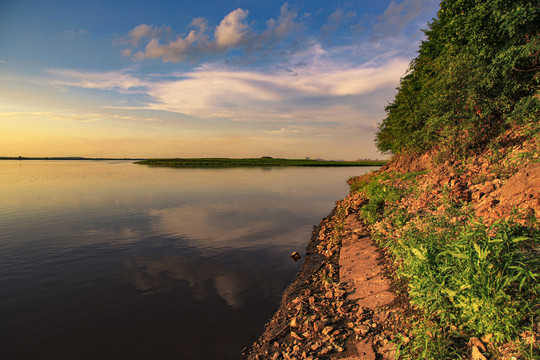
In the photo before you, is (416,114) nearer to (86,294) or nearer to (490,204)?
(490,204)

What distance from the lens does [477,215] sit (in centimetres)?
761

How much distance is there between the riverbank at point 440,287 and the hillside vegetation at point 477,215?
0.09 ft

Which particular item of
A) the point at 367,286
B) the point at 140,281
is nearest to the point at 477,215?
the point at 367,286

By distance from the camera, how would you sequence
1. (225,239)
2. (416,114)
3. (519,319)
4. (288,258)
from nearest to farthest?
1. (519,319)
2. (288,258)
3. (225,239)
4. (416,114)

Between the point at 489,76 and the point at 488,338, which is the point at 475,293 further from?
the point at 489,76

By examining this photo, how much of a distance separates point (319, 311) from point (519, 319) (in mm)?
4189

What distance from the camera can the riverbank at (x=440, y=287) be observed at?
4195 mm

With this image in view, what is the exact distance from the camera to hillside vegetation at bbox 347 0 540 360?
166 inches

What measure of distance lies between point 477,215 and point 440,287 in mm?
4128

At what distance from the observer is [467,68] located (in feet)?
53.9

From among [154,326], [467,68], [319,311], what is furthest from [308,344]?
[467,68]

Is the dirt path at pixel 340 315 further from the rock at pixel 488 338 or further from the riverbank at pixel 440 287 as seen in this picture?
the rock at pixel 488 338

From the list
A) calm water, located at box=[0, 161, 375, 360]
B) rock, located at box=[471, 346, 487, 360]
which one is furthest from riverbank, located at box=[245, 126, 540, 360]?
calm water, located at box=[0, 161, 375, 360]

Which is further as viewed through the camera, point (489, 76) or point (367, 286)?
point (489, 76)
